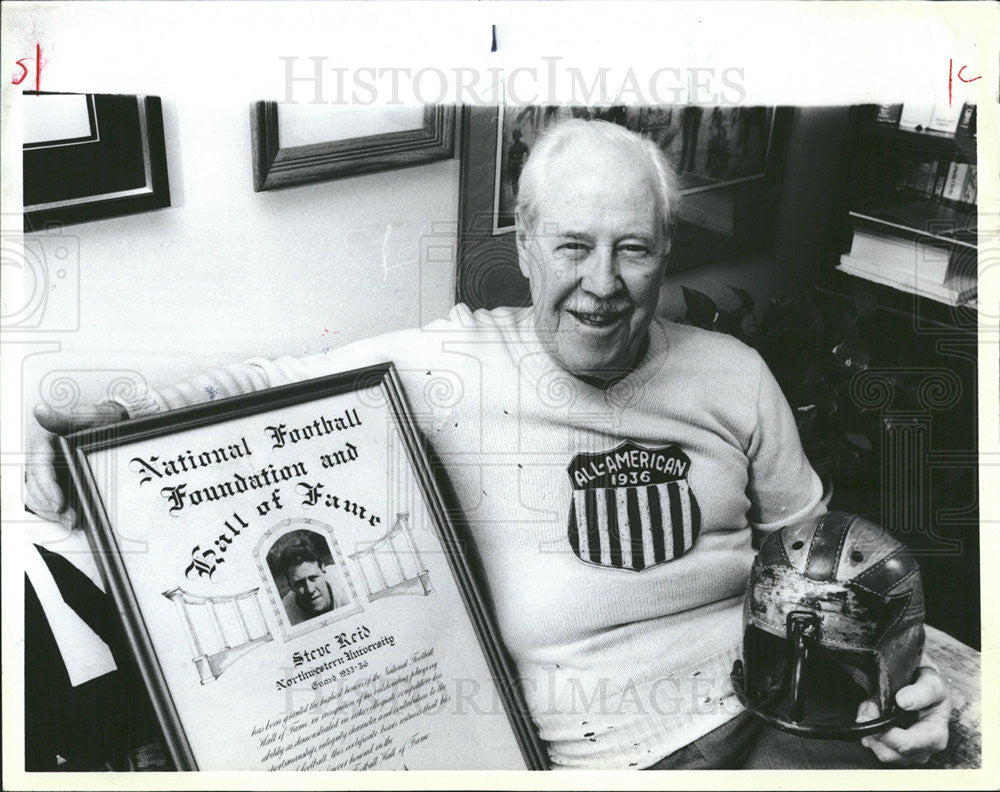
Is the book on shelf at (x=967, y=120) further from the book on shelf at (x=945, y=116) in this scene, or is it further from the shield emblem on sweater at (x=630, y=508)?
the shield emblem on sweater at (x=630, y=508)

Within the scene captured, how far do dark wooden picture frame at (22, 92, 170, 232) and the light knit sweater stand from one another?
0.29m

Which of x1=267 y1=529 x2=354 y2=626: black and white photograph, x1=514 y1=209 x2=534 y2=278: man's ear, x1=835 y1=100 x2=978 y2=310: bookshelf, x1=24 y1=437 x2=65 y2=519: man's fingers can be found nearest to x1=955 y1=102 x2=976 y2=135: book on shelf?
x1=835 y1=100 x2=978 y2=310: bookshelf

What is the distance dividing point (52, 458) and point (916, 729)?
1286 millimetres

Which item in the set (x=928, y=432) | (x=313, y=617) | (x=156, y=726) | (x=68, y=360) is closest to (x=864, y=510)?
(x=928, y=432)

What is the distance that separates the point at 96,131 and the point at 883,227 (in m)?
1.16

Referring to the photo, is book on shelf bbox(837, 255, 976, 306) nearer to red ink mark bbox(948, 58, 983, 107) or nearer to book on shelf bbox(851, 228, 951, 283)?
book on shelf bbox(851, 228, 951, 283)

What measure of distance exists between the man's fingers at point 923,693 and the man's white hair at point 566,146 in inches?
30.8

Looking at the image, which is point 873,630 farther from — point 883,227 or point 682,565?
point 883,227

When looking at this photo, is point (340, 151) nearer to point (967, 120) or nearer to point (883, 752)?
point (967, 120)

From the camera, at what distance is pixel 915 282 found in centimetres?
145

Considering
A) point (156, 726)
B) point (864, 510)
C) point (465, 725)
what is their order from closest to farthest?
point (156, 726), point (465, 725), point (864, 510)

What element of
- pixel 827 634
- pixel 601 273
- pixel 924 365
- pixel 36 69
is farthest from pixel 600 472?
pixel 36 69

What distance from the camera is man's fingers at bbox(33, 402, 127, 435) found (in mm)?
1229

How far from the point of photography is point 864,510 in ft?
4.71
